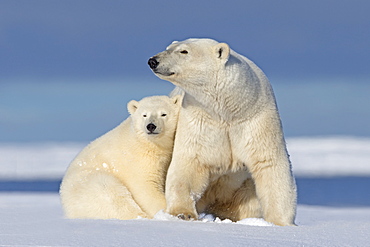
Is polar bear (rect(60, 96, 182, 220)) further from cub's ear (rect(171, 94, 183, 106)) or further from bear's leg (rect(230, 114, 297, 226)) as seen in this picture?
bear's leg (rect(230, 114, 297, 226))

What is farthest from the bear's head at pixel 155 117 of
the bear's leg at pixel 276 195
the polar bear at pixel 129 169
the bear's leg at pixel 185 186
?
the bear's leg at pixel 276 195

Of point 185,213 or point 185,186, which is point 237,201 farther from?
point 185,213

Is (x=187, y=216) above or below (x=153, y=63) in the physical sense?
below

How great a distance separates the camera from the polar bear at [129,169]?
7730mm

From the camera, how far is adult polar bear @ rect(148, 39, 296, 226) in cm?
704

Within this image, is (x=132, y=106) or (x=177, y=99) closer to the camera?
(x=177, y=99)

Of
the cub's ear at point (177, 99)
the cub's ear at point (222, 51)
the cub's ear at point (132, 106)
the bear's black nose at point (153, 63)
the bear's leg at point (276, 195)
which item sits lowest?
the bear's leg at point (276, 195)

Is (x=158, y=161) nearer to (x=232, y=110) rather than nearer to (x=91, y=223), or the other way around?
(x=232, y=110)

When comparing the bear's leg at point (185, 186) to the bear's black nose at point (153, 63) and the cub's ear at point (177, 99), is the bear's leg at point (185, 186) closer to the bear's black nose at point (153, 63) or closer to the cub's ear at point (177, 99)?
the cub's ear at point (177, 99)

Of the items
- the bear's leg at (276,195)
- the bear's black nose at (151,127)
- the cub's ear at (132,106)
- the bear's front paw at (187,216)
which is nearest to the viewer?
the bear's front paw at (187,216)

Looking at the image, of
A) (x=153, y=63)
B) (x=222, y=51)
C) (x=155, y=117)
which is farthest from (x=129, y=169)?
(x=222, y=51)

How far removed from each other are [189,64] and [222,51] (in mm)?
381

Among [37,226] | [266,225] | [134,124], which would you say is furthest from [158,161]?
[37,226]

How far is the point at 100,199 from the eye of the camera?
775cm
